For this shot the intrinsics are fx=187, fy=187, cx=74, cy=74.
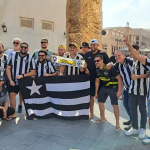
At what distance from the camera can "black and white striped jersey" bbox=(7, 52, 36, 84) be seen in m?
4.30

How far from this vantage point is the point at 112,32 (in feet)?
97.2

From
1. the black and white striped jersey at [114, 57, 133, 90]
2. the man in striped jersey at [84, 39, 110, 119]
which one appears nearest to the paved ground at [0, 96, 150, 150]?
the man in striped jersey at [84, 39, 110, 119]

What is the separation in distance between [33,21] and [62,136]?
284 inches

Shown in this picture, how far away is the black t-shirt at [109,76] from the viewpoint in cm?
359

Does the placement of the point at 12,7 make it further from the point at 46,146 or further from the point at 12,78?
the point at 46,146

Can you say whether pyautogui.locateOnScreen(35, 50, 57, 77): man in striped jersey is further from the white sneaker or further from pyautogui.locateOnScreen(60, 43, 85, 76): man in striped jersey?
the white sneaker

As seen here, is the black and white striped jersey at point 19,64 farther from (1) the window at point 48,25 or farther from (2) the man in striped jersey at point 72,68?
(1) the window at point 48,25

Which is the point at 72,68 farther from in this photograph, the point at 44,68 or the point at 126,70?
the point at 126,70

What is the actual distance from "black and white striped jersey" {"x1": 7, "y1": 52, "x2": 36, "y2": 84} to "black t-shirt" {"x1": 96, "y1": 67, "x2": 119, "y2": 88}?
64.0 inches

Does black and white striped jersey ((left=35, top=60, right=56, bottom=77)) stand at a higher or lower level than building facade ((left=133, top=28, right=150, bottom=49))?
lower

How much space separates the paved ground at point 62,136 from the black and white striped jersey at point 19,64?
110 cm

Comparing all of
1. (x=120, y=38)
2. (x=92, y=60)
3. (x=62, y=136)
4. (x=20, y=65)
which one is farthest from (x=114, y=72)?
(x=120, y=38)

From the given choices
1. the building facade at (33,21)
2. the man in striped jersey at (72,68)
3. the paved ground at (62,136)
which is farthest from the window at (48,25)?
the paved ground at (62,136)

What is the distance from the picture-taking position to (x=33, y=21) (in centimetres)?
927
